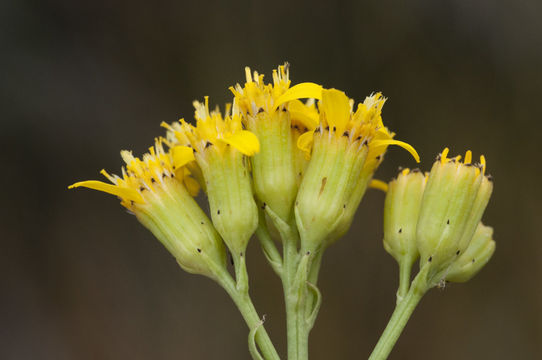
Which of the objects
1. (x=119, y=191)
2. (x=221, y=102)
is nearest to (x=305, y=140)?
(x=119, y=191)

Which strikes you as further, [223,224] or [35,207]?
[35,207]

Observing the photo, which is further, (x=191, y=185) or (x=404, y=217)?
(x=191, y=185)

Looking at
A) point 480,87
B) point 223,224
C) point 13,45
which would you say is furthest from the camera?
point 480,87

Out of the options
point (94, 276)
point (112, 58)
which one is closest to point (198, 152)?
point (94, 276)

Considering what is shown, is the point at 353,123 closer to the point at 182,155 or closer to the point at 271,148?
the point at 271,148

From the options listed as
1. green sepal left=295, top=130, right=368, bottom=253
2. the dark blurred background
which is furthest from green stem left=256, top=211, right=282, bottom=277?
the dark blurred background

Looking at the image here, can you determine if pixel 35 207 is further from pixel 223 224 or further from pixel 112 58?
pixel 223 224
